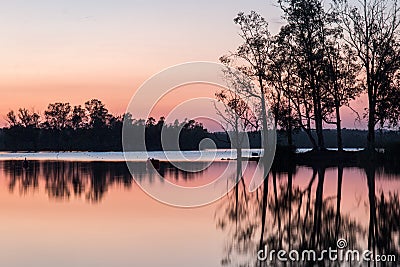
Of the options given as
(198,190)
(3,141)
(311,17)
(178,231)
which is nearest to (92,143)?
(3,141)

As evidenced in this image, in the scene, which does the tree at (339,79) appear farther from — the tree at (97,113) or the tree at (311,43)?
the tree at (97,113)

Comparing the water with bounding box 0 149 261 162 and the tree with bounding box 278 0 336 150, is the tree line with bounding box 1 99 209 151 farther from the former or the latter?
the tree with bounding box 278 0 336 150

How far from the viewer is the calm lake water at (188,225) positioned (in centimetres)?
1238

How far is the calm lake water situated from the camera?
12375 mm

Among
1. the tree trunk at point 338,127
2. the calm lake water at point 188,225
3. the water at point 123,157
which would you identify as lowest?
the calm lake water at point 188,225

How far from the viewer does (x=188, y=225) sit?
16.6 meters

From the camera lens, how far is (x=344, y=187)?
2567 centimetres

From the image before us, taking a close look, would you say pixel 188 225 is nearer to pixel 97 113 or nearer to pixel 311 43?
pixel 311 43

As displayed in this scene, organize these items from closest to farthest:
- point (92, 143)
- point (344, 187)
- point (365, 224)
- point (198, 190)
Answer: point (365, 224) → point (344, 187) → point (198, 190) → point (92, 143)

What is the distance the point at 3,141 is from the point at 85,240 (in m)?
154

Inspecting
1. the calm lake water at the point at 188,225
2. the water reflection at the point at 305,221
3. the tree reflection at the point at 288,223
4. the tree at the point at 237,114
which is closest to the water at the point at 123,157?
the tree at the point at 237,114

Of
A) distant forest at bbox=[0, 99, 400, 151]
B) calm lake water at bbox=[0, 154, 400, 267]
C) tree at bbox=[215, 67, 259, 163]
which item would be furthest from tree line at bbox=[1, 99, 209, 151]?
calm lake water at bbox=[0, 154, 400, 267]

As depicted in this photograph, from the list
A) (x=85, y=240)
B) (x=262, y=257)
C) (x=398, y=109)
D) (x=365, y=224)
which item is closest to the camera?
(x=262, y=257)

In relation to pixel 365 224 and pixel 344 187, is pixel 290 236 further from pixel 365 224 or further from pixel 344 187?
pixel 344 187
